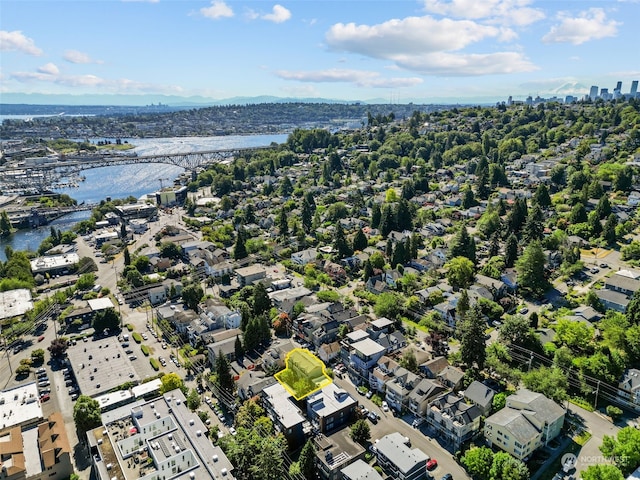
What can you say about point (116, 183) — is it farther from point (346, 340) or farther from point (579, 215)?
point (579, 215)

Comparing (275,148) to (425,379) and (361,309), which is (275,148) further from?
(425,379)

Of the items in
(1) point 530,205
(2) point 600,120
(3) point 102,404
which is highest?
(2) point 600,120

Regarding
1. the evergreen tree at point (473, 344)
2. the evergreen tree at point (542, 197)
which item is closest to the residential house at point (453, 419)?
the evergreen tree at point (473, 344)

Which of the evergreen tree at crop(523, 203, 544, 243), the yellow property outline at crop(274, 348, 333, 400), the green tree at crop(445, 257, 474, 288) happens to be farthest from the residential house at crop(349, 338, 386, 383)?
the evergreen tree at crop(523, 203, 544, 243)

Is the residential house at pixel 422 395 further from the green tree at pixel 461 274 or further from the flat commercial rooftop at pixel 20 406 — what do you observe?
the flat commercial rooftop at pixel 20 406

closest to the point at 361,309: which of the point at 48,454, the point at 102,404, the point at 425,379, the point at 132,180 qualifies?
the point at 425,379

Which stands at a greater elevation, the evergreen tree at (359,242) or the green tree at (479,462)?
the evergreen tree at (359,242)

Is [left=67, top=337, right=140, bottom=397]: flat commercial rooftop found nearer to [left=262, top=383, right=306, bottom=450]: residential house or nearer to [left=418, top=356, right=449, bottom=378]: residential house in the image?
[left=262, top=383, right=306, bottom=450]: residential house
